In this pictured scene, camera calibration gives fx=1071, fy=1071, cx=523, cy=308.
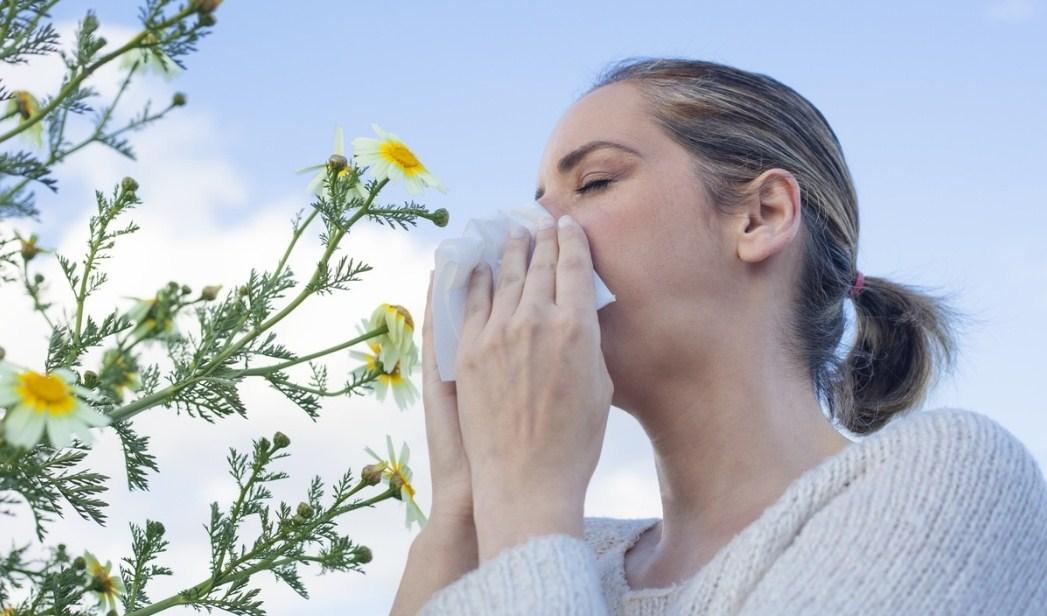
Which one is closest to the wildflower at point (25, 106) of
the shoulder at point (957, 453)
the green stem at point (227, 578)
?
the green stem at point (227, 578)

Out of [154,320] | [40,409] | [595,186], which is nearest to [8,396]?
[40,409]

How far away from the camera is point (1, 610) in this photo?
0.98 meters

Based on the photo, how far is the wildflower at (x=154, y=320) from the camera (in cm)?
78

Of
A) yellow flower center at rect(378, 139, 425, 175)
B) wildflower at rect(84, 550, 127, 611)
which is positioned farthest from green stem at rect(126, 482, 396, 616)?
yellow flower center at rect(378, 139, 425, 175)

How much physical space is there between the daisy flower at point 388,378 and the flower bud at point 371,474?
0.10m

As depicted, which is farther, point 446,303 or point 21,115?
point 446,303

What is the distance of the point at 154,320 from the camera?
2.58 ft

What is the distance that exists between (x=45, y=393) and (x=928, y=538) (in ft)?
3.40

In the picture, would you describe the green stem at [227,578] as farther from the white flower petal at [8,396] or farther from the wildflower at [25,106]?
the wildflower at [25,106]

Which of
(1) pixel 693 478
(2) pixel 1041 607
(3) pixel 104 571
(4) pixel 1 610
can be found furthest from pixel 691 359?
(4) pixel 1 610

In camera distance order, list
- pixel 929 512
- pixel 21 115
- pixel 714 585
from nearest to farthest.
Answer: pixel 21 115 < pixel 929 512 < pixel 714 585

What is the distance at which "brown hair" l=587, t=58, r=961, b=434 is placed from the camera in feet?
6.14

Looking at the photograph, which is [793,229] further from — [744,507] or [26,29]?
[26,29]

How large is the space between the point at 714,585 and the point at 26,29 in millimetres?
1099
